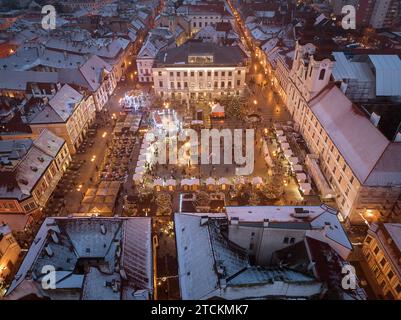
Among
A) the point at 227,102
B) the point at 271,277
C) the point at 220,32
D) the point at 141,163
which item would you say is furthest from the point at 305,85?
the point at 220,32

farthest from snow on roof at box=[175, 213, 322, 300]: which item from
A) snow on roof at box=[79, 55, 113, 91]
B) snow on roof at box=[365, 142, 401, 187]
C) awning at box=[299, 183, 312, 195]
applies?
snow on roof at box=[79, 55, 113, 91]

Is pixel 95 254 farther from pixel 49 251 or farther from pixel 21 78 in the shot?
pixel 21 78

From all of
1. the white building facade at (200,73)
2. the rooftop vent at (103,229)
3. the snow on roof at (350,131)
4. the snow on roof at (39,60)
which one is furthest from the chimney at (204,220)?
the snow on roof at (39,60)

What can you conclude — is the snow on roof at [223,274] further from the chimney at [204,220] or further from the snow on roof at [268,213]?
the snow on roof at [268,213]

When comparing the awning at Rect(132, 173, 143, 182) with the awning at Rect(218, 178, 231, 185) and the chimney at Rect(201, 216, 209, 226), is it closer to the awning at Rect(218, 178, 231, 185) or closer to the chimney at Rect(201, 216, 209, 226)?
the awning at Rect(218, 178, 231, 185)

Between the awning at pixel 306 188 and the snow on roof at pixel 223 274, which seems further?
the awning at pixel 306 188

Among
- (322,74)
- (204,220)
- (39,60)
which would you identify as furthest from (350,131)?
(39,60)
